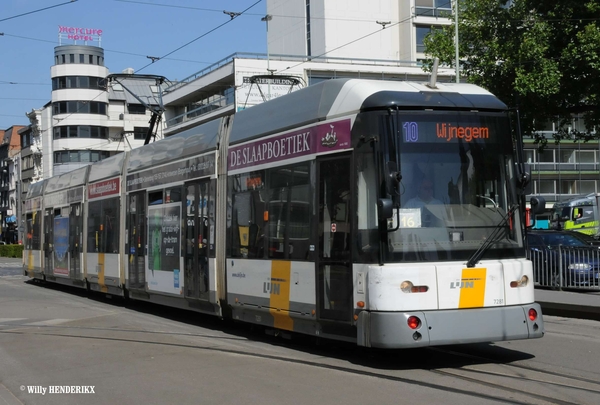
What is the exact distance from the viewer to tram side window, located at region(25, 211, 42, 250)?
25.1m

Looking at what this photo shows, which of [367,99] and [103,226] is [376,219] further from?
[103,226]

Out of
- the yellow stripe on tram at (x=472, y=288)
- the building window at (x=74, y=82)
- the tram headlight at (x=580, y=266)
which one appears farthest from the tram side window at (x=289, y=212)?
the building window at (x=74, y=82)

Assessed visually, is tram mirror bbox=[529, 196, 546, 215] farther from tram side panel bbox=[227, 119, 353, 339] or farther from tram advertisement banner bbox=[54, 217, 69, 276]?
tram advertisement banner bbox=[54, 217, 69, 276]

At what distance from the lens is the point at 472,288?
8.88m

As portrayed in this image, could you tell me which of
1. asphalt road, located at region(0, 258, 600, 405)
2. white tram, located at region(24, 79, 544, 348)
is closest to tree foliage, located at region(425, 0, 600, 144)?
asphalt road, located at region(0, 258, 600, 405)

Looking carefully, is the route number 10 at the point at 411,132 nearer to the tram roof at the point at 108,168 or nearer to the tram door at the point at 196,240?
the tram door at the point at 196,240

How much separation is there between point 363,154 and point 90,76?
75.5 metres

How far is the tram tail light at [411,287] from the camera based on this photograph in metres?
8.64

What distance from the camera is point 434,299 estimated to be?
8.73m

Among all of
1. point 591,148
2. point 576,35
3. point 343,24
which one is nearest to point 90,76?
point 343,24

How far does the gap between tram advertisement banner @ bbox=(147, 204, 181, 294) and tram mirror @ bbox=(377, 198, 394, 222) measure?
6466mm

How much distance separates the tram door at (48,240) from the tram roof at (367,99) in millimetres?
14477

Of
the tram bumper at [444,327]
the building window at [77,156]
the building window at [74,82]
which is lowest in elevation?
the tram bumper at [444,327]

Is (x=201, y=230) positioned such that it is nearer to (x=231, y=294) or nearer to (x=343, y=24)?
(x=231, y=294)
